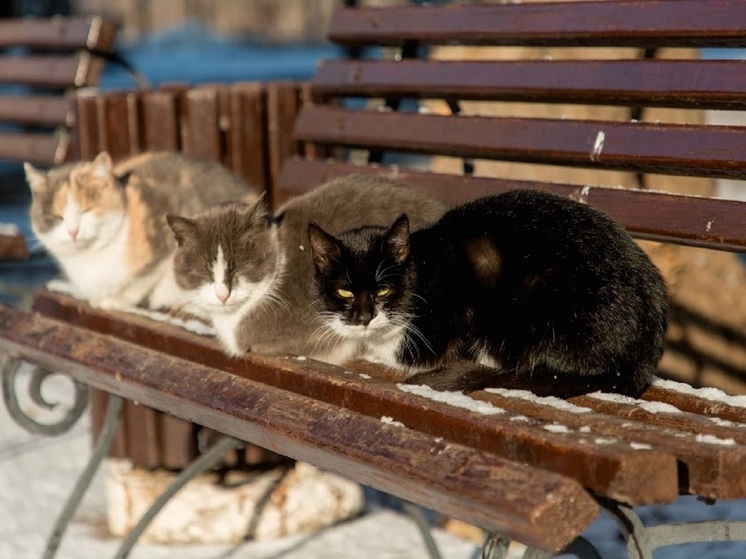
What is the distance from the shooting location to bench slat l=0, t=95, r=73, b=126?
4.34 metres

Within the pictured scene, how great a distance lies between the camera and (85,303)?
320 cm

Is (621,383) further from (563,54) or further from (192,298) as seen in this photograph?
(563,54)

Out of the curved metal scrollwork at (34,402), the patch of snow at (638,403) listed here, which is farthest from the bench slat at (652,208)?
the curved metal scrollwork at (34,402)

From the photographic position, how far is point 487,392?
2137 mm

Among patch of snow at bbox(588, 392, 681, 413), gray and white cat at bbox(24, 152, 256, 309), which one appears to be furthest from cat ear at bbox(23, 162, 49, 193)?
patch of snow at bbox(588, 392, 681, 413)

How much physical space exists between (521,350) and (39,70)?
3125 mm

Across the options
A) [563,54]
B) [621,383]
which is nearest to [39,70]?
[563,54]

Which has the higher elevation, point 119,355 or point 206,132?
point 206,132

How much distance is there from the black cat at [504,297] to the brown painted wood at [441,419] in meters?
0.13

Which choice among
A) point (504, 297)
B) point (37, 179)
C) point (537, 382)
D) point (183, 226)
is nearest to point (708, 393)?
point (537, 382)

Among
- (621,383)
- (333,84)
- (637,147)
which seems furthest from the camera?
(333,84)

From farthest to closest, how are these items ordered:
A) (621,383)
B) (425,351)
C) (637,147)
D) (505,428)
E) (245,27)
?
1. (245,27)
2. (637,147)
3. (425,351)
4. (621,383)
5. (505,428)

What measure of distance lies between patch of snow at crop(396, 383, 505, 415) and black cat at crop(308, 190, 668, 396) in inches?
1.8

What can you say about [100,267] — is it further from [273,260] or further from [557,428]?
[557,428]
